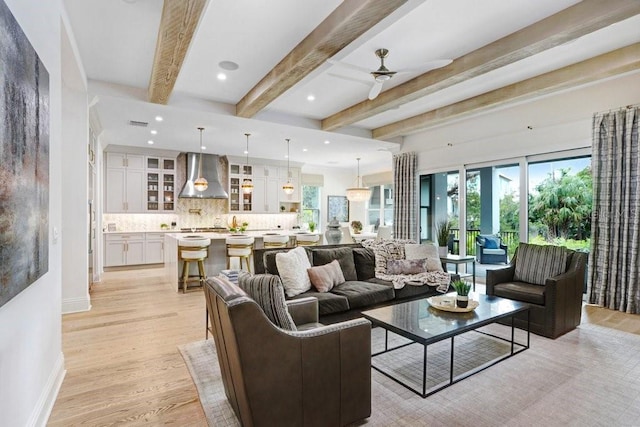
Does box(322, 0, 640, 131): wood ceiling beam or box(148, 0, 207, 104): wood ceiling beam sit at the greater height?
box(322, 0, 640, 131): wood ceiling beam

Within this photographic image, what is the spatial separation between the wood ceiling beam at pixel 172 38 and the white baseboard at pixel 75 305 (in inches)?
113

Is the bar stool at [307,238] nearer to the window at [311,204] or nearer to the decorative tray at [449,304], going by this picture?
the decorative tray at [449,304]

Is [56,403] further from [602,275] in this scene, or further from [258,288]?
[602,275]

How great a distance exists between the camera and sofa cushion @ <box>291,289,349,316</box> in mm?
3238

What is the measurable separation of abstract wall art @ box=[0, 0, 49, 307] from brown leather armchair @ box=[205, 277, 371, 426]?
90 centimetres

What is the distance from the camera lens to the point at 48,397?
2.20 meters

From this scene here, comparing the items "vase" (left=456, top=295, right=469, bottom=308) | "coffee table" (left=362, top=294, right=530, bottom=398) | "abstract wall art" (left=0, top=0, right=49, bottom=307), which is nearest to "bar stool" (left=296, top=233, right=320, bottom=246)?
"coffee table" (left=362, top=294, right=530, bottom=398)

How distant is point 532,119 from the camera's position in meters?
5.22

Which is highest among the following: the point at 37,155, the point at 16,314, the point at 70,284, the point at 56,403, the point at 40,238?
the point at 37,155

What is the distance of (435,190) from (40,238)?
21.8 feet

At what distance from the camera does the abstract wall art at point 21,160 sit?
134cm

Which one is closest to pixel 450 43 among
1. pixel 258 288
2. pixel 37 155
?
pixel 258 288

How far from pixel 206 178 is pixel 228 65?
5.01 metres

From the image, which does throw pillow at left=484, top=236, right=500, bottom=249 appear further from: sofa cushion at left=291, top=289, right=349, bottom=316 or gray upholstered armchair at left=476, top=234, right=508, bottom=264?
sofa cushion at left=291, top=289, right=349, bottom=316
